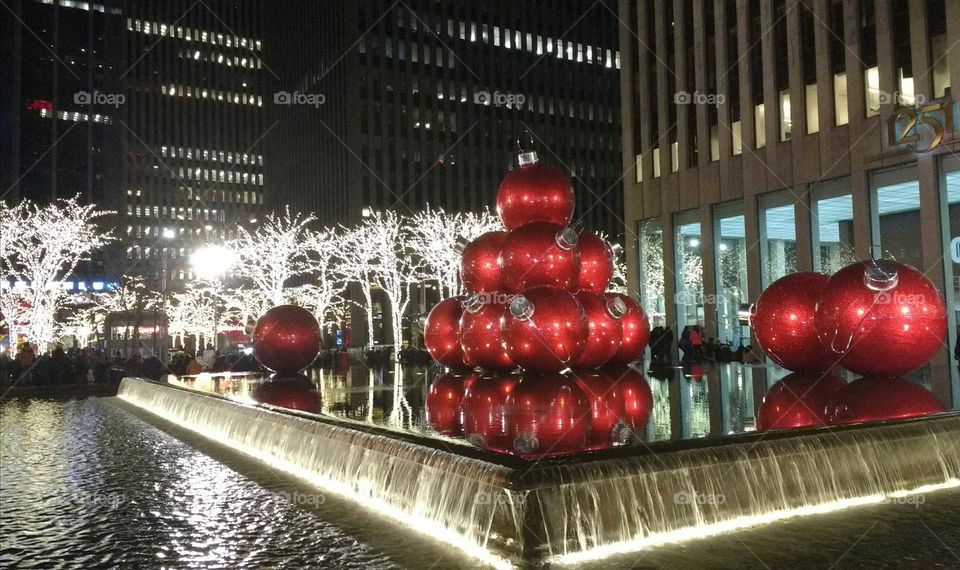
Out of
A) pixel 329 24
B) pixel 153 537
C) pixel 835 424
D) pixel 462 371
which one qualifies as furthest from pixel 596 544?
pixel 329 24

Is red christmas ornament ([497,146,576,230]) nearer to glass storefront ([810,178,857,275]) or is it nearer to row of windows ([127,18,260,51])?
glass storefront ([810,178,857,275])

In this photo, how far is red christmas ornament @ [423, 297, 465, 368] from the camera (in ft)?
42.5

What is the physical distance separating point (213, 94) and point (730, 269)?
124770 millimetres

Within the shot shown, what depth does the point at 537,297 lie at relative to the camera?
34.5ft

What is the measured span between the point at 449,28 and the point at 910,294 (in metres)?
77.8

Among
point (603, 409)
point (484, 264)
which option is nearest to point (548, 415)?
point (603, 409)

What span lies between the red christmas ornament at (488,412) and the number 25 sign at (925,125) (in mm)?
17155

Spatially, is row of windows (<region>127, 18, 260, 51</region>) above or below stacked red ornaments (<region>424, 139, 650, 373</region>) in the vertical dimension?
above

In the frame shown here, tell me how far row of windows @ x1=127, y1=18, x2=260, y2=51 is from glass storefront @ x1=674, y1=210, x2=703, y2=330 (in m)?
123

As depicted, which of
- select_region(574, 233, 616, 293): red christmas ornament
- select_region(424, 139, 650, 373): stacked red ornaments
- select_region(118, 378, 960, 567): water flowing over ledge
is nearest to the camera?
select_region(118, 378, 960, 567): water flowing over ledge

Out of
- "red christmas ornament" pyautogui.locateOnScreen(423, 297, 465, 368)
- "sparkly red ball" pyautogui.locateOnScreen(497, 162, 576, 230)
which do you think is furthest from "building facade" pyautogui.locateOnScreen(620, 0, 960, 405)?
"red christmas ornament" pyautogui.locateOnScreen(423, 297, 465, 368)

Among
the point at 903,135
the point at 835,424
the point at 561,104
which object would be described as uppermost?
the point at 561,104

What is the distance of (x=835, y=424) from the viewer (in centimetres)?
774

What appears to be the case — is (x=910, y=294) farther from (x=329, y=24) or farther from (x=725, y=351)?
(x=329, y=24)
